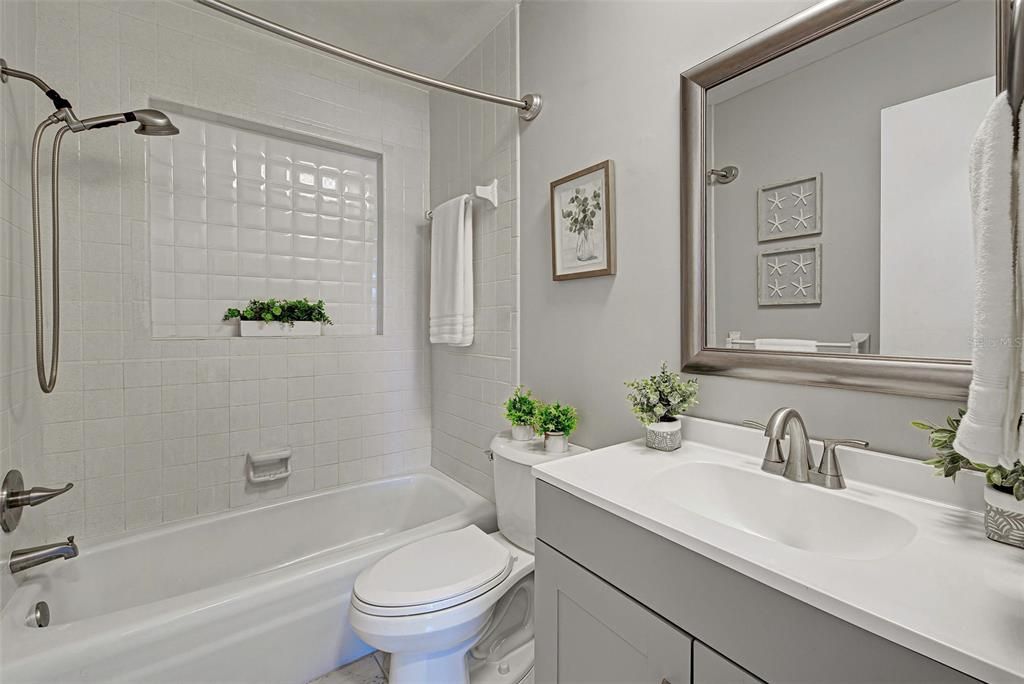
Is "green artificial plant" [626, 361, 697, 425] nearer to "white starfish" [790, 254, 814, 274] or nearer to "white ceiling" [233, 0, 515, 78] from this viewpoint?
"white starfish" [790, 254, 814, 274]

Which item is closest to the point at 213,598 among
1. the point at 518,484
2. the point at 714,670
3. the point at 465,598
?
the point at 465,598

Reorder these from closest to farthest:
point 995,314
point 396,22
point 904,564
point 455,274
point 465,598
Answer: point 995,314, point 904,564, point 465,598, point 396,22, point 455,274

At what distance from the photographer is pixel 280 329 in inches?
81.4

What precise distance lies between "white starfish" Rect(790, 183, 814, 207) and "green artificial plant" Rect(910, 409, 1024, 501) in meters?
0.50

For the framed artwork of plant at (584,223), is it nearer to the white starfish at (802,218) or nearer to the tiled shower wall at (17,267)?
the white starfish at (802,218)

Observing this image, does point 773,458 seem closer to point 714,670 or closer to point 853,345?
point 853,345

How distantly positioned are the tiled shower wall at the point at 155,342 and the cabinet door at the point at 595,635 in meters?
1.46

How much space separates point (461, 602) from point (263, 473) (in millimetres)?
1264

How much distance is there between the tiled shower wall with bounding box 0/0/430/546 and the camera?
1.60 metres

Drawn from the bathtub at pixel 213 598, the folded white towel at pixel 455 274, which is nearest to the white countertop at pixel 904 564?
the bathtub at pixel 213 598

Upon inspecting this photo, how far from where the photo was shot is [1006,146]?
46cm

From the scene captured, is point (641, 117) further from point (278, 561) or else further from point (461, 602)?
point (278, 561)

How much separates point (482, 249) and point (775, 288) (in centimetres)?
130

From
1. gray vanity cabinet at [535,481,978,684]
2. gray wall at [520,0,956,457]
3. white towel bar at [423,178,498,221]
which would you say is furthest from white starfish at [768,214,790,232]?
white towel bar at [423,178,498,221]
